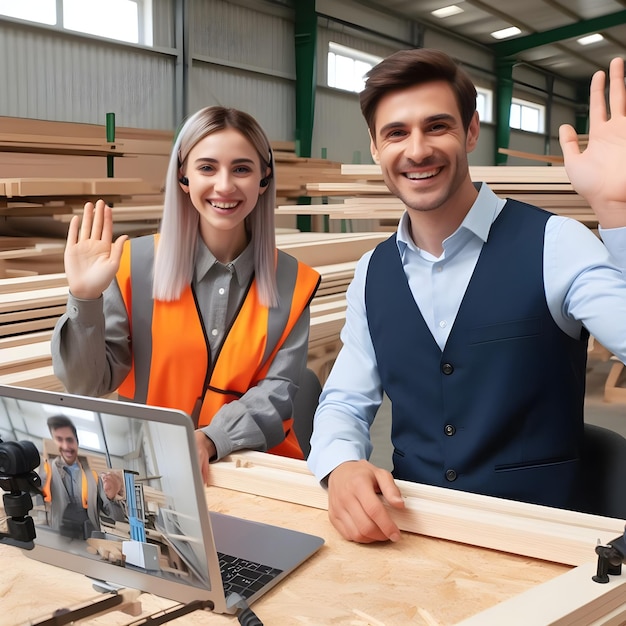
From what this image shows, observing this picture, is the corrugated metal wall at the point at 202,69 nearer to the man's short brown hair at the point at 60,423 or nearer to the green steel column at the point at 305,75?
the green steel column at the point at 305,75

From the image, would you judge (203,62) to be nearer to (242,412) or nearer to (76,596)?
(242,412)

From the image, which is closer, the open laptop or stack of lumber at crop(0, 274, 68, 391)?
the open laptop

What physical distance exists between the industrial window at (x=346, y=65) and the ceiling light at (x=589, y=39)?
6.20m

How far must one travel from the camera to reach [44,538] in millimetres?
1285

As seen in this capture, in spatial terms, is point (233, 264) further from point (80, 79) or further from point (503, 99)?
point (503, 99)

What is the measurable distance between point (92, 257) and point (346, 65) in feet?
40.2

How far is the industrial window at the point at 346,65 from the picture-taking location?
1318 cm

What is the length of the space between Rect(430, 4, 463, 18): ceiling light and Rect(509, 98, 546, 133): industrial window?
3.92 m

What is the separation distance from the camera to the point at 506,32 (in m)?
16.8

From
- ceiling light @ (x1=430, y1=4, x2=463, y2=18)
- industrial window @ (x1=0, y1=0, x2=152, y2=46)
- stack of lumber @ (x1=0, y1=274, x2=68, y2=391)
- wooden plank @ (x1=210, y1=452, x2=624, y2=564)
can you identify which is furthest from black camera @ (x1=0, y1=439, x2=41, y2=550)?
ceiling light @ (x1=430, y1=4, x2=463, y2=18)

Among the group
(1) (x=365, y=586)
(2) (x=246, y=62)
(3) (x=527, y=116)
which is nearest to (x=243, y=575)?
(1) (x=365, y=586)

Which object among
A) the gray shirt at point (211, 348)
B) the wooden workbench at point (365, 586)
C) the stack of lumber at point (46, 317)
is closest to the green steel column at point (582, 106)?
the stack of lumber at point (46, 317)

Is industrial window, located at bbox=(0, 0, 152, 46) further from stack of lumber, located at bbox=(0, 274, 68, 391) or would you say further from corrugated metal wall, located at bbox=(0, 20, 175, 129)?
stack of lumber, located at bbox=(0, 274, 68, 391)

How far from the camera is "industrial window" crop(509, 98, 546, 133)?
18.7 metres
